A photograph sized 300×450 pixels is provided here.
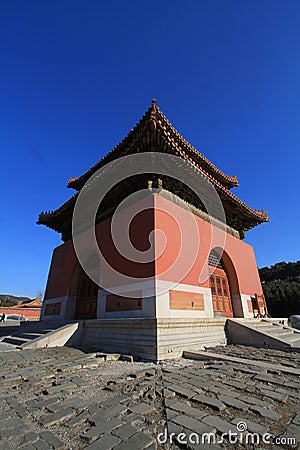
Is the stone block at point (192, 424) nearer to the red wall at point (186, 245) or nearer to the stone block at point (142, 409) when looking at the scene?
the stone block at point (142, 409)

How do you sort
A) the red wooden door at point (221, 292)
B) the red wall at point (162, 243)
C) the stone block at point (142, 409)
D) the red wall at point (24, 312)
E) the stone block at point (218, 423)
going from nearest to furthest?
the stone block at point (218, 423), the stone block at point (142, 409), the red wall at point (162, 243), the red wooden door at point (221, 292), the red wall at point (24, 312)

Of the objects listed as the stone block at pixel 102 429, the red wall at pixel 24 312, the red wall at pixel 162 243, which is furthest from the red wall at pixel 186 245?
the red wall at pixel 24 312

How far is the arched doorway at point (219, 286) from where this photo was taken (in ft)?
26.8

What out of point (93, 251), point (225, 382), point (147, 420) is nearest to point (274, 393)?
point (225, 382)

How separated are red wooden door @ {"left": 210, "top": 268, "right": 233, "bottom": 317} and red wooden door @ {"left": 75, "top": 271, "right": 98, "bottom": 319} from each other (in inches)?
167

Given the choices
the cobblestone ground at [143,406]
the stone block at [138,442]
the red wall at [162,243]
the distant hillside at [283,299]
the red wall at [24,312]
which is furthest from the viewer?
the red wall at [24,312]

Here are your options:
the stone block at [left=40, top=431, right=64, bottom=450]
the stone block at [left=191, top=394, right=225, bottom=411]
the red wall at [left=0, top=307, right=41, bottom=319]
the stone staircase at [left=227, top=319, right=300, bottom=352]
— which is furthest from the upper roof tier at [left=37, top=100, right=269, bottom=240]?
the red wall at [left=0, top=307, right=41, bottom=319]

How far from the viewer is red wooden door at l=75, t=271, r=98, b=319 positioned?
26.3 ft

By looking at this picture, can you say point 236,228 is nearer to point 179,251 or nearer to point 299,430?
point 179,251

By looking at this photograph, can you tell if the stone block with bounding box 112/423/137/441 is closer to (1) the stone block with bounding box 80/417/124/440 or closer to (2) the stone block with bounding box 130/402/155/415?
(1) the stone block with bounding box 80/417/124/440

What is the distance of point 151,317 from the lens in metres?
5.10

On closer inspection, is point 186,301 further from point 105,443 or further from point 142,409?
point 105,443

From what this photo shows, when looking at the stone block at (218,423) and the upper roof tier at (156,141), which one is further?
the upper roof tier at (156,141)

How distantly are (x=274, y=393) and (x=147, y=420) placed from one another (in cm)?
156
